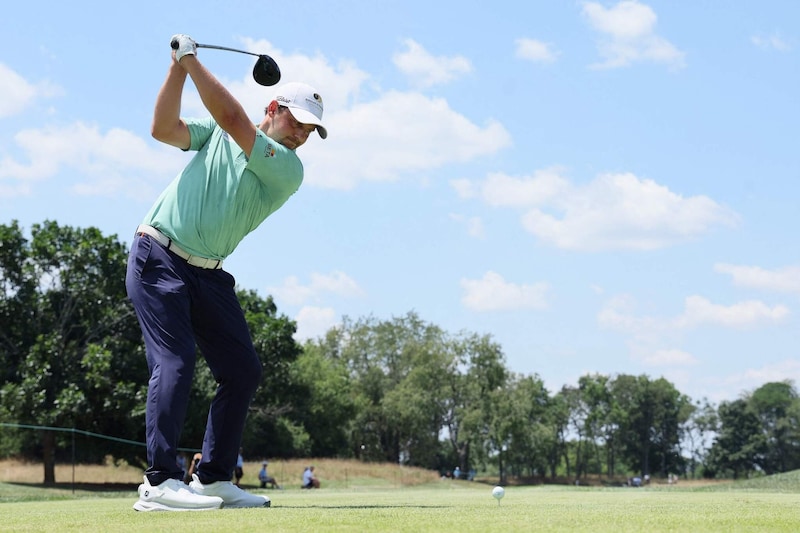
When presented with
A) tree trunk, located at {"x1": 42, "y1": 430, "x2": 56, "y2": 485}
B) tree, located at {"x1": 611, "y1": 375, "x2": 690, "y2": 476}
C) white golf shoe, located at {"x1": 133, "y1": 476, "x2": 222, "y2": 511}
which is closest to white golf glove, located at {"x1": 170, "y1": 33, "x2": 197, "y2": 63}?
white golf shoe, located at {"x1": 133, "y1": 476, "x2": 222, "y2": 511}

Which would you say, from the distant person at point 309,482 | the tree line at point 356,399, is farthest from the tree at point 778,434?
the distant person at point 309,482

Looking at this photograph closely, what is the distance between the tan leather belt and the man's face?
0.95m

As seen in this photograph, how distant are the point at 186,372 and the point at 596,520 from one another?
2.71 m

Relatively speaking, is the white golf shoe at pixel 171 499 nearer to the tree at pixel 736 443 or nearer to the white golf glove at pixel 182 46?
the white golf glove at pixel 182 46

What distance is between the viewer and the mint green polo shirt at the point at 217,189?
5727 mm

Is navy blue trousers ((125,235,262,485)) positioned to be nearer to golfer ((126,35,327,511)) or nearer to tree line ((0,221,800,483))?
golfer ((126,35,327,511))

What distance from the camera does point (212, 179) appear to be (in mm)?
5773

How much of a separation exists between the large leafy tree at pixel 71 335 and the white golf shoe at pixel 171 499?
94.9 feet

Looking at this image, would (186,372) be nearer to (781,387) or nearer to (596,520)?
(596,520)

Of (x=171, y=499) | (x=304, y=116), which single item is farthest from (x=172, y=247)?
(x=171, y=499)

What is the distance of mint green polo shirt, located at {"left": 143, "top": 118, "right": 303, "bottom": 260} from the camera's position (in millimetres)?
5727

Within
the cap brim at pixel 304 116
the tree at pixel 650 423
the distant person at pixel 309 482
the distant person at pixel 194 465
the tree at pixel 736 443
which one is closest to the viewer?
the cap brim at pixel 304 116

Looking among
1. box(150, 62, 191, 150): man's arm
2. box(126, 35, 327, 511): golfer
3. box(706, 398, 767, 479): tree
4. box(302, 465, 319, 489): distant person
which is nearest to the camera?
box(126, 35, 327, 511): golfer

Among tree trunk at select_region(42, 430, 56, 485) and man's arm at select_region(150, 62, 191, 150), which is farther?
tree trunk at select_region(42, 430, 56, 485)
